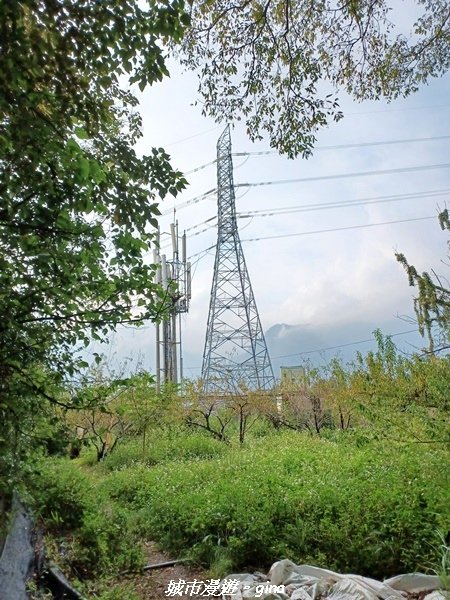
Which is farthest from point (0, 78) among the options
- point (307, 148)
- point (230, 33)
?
point (230, 33)

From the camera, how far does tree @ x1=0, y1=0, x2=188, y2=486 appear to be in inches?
49.7

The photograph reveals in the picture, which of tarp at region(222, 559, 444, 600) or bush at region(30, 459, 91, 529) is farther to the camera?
bush at region(30, 459, 91, 529)

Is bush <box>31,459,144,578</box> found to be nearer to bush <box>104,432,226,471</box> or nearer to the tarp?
the tarp

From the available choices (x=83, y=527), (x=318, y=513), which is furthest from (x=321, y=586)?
(x=83, y=527)

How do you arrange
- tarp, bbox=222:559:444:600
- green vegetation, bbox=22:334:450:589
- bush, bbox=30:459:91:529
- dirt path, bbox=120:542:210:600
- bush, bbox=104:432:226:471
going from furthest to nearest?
bush, bbox=104:432:226:471 < bush, bbox=30:459:91:529 < green vegetation, bbox=22:334:450:589 < dirt path, bbox=120:542:210:600 < tarp, bbox=222:559:444:600

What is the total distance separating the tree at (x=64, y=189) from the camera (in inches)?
49.7

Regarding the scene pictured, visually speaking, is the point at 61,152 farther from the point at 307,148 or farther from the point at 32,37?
the point at 307,148

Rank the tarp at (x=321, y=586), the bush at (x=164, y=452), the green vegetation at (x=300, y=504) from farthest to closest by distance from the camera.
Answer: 1. the bush at (x=164, y=452)
2. the green vegetation at (x=300, y=504)
3. the tarp at (x=321, y=586)

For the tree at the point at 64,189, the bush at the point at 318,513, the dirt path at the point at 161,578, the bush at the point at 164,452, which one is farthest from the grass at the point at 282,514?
the bush at the point at 164,452

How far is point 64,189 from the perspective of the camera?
1.39m

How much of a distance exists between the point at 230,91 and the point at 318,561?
11.6 feet

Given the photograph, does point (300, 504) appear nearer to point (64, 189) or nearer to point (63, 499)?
point (63, 499)

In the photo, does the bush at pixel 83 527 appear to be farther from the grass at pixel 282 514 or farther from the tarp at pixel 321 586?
the tarp at pixel 321 586

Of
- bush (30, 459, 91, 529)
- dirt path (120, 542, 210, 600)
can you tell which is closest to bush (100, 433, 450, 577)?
dirt path (120, 542, 210, 600)
